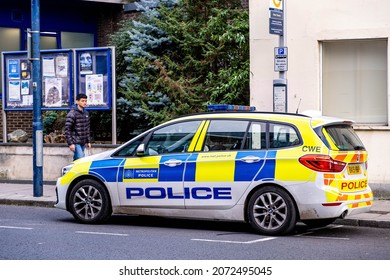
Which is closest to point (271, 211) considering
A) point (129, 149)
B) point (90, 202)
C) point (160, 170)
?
point (160, 170)

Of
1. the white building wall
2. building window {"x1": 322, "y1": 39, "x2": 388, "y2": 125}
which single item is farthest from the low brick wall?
building window {"x1": 322, "y1": 39, "x2": 388, "y2": 125}

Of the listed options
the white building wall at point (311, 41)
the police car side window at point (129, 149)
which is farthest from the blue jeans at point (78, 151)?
the police car side window at point (129, 149)

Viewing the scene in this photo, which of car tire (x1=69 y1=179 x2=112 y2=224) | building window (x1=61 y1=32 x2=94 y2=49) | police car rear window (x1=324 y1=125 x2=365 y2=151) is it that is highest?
building window (x1=61 y1=32 x2=94 y2=49)

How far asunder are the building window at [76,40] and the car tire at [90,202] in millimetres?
13111

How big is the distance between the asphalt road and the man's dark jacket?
3277mm

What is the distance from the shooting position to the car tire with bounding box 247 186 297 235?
10.9 m

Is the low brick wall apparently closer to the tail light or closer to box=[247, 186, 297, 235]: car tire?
box=[247, 186, 297, 235]: car tire

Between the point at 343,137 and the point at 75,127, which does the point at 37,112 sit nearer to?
the point at 75,127

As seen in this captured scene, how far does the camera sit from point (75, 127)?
53.8ft

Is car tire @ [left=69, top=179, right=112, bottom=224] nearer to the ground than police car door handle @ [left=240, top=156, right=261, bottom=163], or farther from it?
nearer to the ground

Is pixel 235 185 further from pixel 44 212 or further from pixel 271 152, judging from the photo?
pixel 44 212

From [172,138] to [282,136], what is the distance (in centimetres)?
163

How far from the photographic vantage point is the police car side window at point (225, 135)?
11461 mm

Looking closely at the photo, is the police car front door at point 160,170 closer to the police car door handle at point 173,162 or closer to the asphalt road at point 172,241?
the police car door handle at point 173,162
